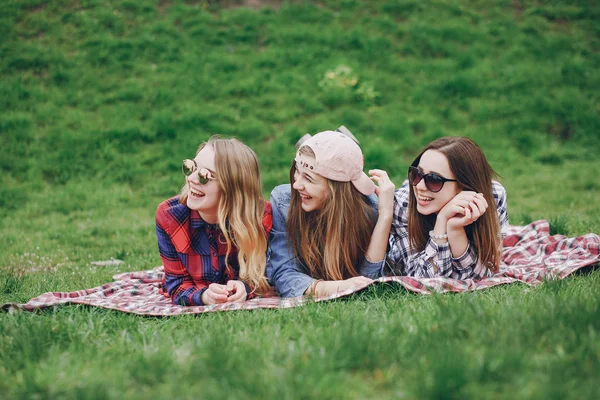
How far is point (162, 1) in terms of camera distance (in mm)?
13023

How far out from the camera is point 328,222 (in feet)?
14.0

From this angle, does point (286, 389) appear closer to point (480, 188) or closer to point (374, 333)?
point (374, 333)

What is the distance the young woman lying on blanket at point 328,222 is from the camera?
13.9ft

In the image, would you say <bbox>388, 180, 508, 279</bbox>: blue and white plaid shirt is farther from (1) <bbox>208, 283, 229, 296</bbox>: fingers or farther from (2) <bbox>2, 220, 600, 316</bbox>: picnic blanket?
(1) <bbox>208, 283, 229, 296</bbox>: fingers

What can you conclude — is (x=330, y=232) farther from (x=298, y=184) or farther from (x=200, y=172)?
(x=200, y=172)

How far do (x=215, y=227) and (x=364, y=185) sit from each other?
3.94 ft

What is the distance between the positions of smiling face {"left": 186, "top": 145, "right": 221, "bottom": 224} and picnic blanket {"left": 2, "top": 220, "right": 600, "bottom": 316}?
2.40 ft

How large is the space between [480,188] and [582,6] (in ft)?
37.8

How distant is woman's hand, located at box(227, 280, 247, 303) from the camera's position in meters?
3.97

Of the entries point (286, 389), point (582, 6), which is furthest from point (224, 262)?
point (582, 6)

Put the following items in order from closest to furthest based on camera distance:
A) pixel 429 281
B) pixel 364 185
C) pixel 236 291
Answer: pixel 429 281 → pixel 236 291 → pixel 364 185

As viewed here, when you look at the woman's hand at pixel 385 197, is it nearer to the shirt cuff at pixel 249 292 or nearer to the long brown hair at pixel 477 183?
the long brown hair at pixel 477 183

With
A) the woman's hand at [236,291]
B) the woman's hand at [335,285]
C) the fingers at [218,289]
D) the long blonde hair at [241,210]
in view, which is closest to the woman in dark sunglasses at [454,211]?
the woman's hand at [335,285]

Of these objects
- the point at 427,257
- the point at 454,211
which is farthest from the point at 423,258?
the point at 454,211
